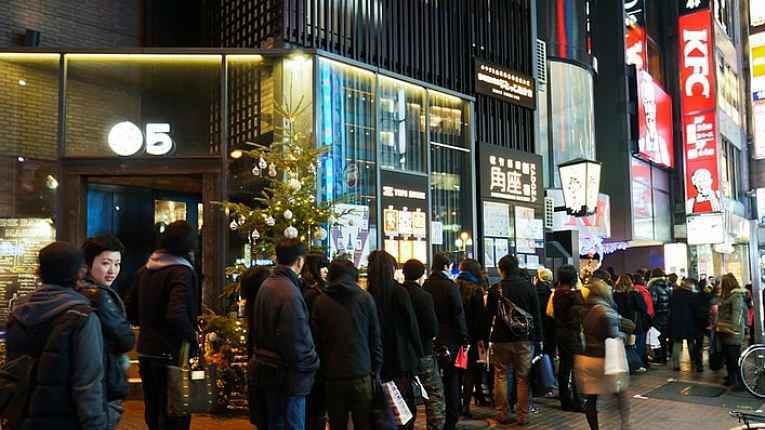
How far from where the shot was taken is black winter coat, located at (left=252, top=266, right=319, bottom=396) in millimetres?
4645

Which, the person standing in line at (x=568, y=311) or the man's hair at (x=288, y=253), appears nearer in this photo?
the man's hair at (x=288, y=253)

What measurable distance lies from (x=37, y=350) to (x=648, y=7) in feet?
101

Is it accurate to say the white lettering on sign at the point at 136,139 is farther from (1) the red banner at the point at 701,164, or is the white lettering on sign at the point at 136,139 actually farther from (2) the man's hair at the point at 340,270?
(1) the red banner at the point at 701,164

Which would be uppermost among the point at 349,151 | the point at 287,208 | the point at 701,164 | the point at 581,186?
the point at 701,164

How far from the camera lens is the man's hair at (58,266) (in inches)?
133

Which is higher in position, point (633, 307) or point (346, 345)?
point (346, 345)

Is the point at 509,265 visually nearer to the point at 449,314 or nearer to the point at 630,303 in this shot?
the point at 449,314

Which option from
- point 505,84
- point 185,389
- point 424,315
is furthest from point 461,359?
point 505,84

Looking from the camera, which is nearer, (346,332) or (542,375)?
(346,332)

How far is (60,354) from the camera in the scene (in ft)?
10.5

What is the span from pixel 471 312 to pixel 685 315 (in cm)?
602

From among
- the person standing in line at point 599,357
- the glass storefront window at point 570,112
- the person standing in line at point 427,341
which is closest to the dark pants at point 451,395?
the person standing in line at point 427,341

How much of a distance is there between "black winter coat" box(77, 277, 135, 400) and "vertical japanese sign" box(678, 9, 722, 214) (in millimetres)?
27603

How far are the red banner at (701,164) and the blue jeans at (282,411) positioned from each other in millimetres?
26057
